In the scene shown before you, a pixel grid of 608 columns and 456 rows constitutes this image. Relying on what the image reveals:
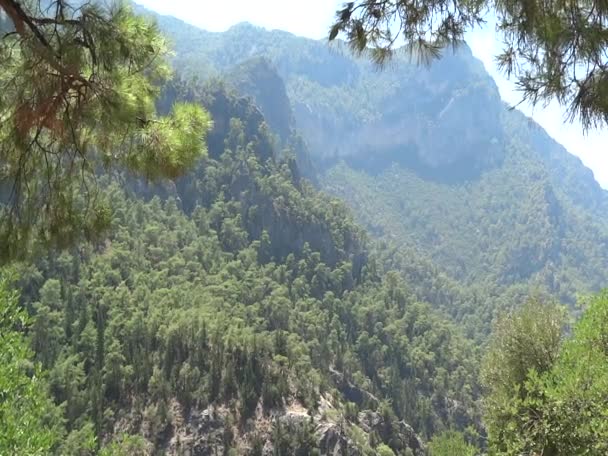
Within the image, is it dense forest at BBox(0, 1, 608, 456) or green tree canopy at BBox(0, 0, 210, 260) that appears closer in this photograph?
green tree canopy at BBox(0, 0, 210, 260)

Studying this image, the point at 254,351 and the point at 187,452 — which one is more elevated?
the point at 254,351

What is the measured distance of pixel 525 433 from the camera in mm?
10055

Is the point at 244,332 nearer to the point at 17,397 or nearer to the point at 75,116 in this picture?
the point at 17,397

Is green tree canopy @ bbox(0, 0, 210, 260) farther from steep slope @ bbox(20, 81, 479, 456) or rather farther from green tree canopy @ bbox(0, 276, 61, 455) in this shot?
steep slope @ bbox(20, 81, 479, 456)

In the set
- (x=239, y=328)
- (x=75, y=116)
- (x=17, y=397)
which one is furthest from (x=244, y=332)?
(x=75, y=116)

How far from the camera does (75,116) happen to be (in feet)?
15.2

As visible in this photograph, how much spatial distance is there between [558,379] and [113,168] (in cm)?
750

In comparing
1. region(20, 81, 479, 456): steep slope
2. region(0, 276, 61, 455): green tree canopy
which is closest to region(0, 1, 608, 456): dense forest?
region(0, 276, 61, 455): green tree canopy

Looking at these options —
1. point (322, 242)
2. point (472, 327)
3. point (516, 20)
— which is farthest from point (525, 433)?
point (472, 327)

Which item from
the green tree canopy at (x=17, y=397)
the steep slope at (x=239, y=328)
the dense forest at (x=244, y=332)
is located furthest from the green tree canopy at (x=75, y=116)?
the steep slope at (x=239, y=328)

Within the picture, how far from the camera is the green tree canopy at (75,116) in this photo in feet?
14.5

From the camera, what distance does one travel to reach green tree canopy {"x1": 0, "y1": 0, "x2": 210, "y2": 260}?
14.5ft

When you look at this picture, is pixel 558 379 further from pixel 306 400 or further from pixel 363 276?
pixel 363 276

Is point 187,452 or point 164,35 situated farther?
point 187,452
